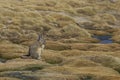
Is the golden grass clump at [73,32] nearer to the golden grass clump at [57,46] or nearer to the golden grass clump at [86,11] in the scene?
the golden grass clump at [57,46]

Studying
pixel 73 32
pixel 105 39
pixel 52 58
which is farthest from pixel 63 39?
pixel 52 58

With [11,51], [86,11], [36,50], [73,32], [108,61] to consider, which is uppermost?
[86,11]

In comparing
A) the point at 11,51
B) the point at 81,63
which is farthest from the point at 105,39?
the point at 81,63

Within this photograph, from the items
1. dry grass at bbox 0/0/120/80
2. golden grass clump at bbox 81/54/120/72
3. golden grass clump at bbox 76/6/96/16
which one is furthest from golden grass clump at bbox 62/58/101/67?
golden grass clump at bbox 76/6/96/16

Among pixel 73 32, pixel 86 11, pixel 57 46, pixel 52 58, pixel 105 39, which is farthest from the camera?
pixel 86 11

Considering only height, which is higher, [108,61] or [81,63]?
[108,61]

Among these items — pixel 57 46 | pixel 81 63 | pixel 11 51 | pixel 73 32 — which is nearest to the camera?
pixel 81 63

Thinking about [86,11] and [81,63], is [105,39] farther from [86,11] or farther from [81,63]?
[81,63]

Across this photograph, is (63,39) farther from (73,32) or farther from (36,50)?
(36,50)

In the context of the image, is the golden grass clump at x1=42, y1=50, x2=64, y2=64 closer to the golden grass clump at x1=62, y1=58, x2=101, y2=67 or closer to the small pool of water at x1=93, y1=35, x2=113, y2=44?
the golden grass clump at x1=62, y1=58, x2=101, y2=67

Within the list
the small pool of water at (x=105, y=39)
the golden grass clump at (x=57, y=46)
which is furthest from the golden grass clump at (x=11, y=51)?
the small pool of water at (x=105, y=39)

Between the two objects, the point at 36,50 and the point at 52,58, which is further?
the point at 52,58

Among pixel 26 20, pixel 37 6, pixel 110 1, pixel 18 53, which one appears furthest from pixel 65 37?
pixel 110 1

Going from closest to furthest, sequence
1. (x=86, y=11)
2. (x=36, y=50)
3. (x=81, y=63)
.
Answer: (x=81, y=63) → (x=36, y=50) → (x=86, y=11)
